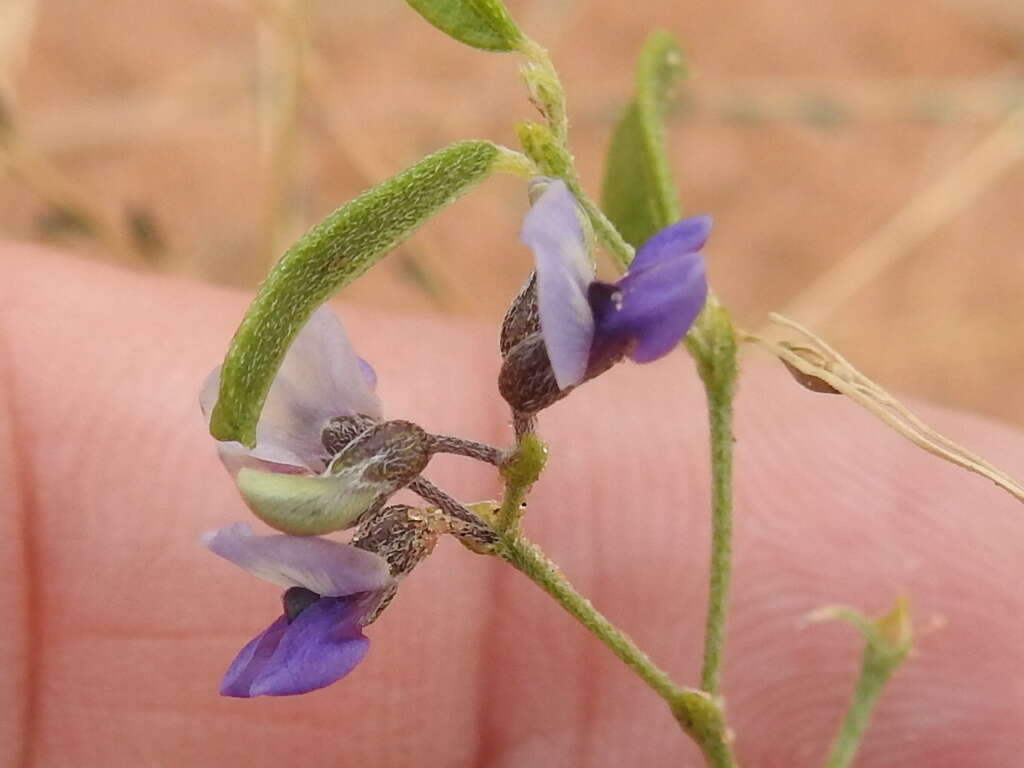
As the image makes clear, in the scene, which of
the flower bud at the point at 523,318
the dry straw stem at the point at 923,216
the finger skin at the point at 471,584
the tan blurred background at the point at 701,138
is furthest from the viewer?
the tan blurred background at the point at 701,138

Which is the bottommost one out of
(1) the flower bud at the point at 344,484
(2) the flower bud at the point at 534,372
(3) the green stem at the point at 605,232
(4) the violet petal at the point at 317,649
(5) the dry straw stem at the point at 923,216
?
(4) the violet petal at the point at 317,649

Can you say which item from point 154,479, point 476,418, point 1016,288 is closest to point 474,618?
point 476,418

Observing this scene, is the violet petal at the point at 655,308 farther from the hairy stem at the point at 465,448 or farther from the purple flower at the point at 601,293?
the hairy stem at the point at 465,448

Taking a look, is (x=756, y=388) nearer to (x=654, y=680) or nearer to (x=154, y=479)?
(x=154, y=479)

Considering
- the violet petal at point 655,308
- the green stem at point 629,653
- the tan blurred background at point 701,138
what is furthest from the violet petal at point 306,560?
the tan blurred background at point 701,138

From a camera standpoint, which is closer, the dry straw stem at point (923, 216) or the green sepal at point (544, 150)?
the green sepal at point (544, 150)

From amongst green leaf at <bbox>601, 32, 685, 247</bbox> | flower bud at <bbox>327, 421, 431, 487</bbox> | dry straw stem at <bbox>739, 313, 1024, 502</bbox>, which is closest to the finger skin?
green leaf at <bbox>601, 32, 685, 247</bbox>

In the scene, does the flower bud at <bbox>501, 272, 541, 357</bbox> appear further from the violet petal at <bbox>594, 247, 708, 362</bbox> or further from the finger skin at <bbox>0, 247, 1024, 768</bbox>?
the finger skin at <bbox>0, 247, 1024, 768</bbox>
